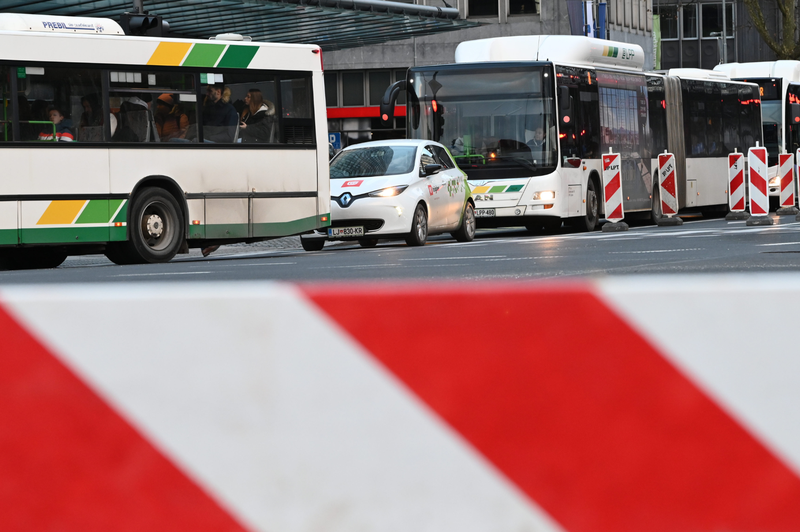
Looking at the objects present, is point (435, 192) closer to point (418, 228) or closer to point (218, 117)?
point (418, 228)

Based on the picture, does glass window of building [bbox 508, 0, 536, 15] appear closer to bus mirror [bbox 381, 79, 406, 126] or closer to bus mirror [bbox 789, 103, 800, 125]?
bus mirror [bbox 789, 103, 800, 125]

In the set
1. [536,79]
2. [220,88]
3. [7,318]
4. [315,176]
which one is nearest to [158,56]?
[220,88]

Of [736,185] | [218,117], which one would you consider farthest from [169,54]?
[736,185]

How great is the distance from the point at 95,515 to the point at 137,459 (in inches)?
4.8

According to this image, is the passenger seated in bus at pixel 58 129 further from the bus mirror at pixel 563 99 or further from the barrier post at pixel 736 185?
the barrier post at pixel 736 185

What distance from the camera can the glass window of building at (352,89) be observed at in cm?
5412

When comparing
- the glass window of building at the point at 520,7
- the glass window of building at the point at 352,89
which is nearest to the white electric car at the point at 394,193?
the glass window of building at the point at 352,89

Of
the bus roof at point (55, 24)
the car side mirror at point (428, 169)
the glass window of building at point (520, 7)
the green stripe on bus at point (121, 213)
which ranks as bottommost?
the green stripe on bus at point (121, 213)

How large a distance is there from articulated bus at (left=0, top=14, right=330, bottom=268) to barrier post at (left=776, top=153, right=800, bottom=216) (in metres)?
11.6

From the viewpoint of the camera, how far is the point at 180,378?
94.3 inches

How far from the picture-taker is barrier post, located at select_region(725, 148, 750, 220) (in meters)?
25.5

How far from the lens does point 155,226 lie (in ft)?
54.3

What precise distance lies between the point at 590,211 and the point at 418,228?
6026 mm

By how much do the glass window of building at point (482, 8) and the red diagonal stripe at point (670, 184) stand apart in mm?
28949
